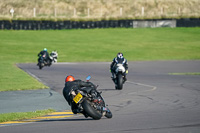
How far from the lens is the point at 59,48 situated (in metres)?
48.6

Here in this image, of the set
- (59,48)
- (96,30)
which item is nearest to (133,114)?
(59,48)

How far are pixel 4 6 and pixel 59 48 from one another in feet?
61.4

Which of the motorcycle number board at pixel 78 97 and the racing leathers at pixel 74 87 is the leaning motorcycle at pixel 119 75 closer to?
the racing leathers at pixel 74 87

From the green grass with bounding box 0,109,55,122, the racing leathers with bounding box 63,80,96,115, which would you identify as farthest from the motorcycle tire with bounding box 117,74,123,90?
the racing leathers with bounding box 63,80,96,115

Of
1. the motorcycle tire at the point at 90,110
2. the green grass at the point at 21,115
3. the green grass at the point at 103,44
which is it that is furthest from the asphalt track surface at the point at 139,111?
the green grass at the point at 103,44

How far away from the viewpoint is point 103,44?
50906mm

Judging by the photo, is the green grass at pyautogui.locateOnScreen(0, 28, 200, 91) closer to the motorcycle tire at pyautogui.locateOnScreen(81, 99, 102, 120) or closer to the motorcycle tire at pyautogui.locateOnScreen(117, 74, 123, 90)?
the motorcycle tire at pyautogui.locateOnScreen(117, 74, 123, 90)

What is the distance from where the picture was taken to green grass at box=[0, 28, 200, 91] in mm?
43812

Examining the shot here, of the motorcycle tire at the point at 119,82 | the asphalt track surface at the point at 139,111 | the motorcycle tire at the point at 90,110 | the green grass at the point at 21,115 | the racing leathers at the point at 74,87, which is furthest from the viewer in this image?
the motorcycle tire at the point at 119,82

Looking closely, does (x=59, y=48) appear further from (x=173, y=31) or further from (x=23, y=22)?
(x=173, y=31)

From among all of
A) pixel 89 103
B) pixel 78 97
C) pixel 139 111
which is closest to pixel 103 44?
pixel 139 111

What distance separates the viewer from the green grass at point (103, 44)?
144 ft

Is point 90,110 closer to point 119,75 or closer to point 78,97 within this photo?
point 78,97

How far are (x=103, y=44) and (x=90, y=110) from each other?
39.7 meters
